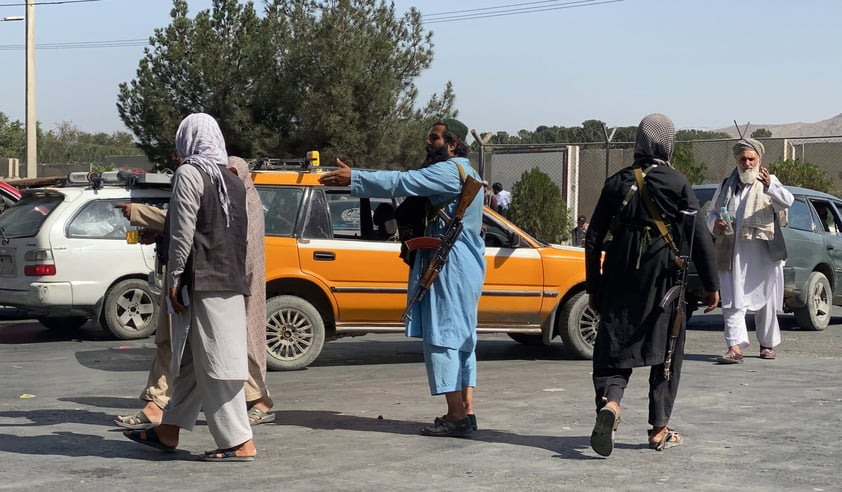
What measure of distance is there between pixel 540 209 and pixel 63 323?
11.7 metres

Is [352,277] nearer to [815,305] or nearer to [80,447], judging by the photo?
[80,447]

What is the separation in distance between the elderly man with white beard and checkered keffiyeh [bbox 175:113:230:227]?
5.84 m

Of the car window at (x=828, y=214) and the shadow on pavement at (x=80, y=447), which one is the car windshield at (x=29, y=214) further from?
the car window at (x=828, y=214)

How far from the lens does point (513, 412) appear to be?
7883 mm

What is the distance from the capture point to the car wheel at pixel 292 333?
10.2 metres

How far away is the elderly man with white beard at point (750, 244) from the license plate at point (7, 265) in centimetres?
726

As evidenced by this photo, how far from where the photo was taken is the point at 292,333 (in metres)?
10.2

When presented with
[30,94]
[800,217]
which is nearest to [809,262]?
[800,217]

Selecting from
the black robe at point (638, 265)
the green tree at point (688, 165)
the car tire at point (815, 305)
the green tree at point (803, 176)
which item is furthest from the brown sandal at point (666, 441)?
the green tree at point (803, 176)

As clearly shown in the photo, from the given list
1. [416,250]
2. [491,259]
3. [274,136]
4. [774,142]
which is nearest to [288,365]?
[491,259]

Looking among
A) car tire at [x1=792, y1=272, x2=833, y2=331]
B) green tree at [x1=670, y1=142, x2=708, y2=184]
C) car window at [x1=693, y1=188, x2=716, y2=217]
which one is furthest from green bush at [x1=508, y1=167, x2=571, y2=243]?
car tire at [x1=792, y1=272, x2=833, y2=331]

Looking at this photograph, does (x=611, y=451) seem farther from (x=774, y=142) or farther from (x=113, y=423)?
(x=774, y=142)

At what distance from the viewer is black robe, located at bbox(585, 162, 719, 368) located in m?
6.36

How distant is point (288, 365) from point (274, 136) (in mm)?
17470
